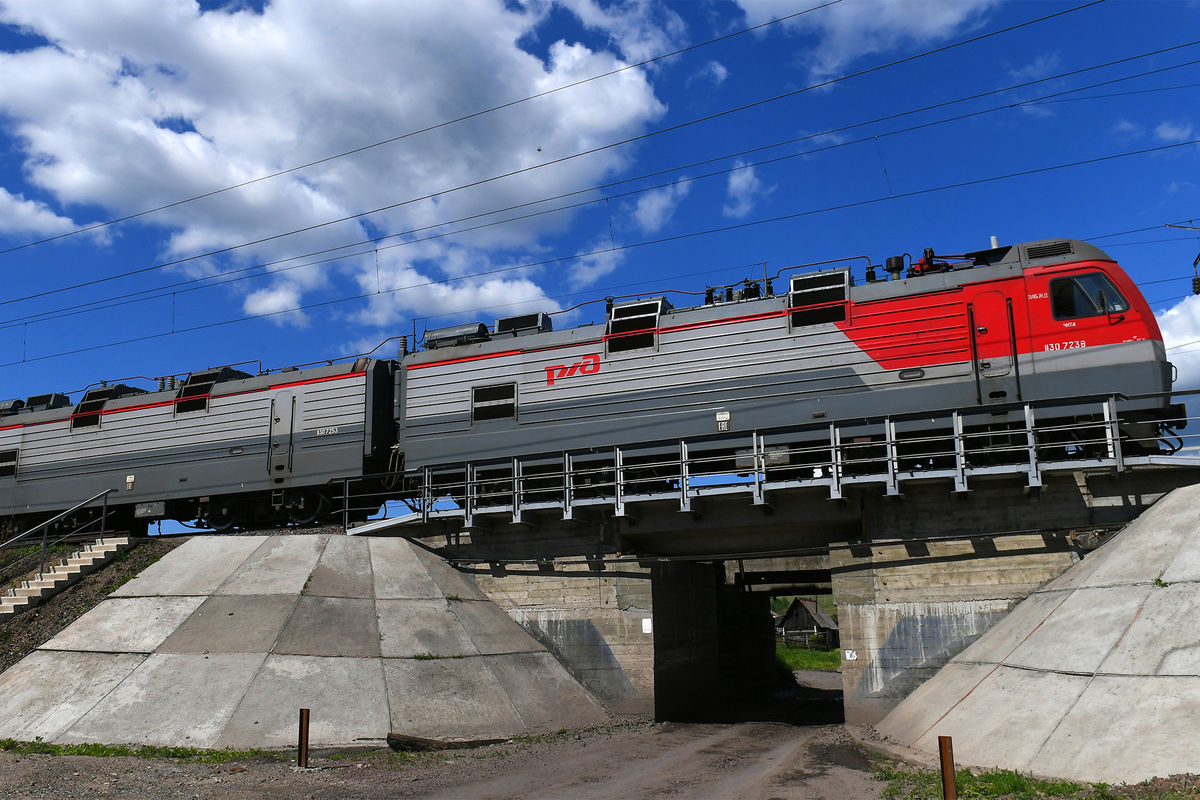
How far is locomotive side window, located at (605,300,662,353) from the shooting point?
20328mm

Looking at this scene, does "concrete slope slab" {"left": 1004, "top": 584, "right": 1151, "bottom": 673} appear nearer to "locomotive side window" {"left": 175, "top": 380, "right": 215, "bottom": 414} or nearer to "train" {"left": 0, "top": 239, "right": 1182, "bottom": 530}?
"train" {"left": 0, "top": 239, "right": 1182, "bottom": 530}

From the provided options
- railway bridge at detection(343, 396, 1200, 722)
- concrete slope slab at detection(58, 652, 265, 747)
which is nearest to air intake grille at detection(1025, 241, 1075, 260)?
railway bridge at detection(343, 396, 1200, 722)

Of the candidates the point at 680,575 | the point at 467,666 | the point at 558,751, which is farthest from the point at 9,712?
the point at 680,575

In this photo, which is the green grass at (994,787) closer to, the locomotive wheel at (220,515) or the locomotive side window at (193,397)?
the locomotive wheel at (220,515)

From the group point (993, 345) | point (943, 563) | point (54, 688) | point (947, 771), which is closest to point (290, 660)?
point (54, 688)

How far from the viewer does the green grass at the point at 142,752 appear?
14117mm

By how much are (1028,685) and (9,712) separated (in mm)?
18034

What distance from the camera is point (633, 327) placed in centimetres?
2062

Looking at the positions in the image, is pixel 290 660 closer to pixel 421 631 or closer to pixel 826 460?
pixel 421 631

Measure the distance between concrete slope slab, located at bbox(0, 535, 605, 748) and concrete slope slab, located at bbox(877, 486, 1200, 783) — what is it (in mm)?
7887

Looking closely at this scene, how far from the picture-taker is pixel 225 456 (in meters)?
24.5

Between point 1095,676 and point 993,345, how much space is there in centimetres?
755

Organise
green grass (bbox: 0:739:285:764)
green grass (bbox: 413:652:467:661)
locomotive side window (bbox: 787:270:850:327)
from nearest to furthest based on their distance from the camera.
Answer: green grass (bbox: 0:739:285:764) → green grass (bbox: 413:652:467:661) → locomotive side window (bbox: 787:270:850:327)

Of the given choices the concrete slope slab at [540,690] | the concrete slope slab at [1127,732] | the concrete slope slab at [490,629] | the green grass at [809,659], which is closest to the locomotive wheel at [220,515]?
the concrete slope slab at [490,629]
